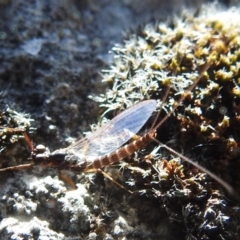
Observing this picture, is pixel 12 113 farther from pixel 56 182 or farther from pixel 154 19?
pixel 154 19

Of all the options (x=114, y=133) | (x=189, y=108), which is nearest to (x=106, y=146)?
(x=114, y=133)

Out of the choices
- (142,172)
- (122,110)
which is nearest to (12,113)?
(122,110)

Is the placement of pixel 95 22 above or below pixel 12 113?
above

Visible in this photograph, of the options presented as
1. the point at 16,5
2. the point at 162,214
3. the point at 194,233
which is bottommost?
Result: the point at 194,233

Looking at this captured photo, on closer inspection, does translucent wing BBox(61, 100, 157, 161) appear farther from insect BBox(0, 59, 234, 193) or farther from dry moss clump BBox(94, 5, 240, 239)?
dry moss clump BBox(94, 5, 240, 239)

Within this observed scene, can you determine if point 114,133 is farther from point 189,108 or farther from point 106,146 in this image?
point 189,108

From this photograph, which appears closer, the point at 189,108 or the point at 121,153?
the point at 121,153
